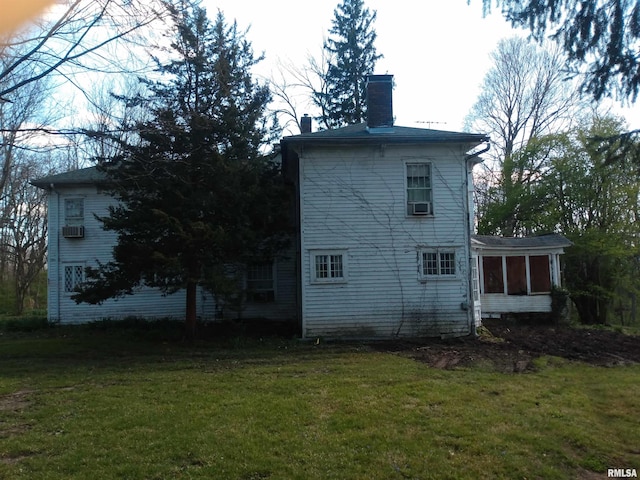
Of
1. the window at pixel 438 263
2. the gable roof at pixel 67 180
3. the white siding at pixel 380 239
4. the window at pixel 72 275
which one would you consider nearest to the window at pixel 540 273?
the white siding at pixel 380 239

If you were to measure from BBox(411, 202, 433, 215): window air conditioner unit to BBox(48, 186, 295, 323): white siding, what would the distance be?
8.11 metres

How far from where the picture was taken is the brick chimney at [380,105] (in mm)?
14961

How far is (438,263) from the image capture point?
14.2 meters

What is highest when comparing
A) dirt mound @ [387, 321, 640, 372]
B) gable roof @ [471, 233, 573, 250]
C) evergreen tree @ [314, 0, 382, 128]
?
evergreen tree @ [314, 0, 382, 128]

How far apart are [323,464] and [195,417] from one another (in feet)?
7.25

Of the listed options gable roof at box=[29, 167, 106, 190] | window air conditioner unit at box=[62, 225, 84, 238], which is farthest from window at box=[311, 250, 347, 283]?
window air conditioner unit at box=[62, 225, 84, 238]

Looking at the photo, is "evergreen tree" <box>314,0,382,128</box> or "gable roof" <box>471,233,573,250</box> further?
"evergreen tree" <box>314,0,382,128</box>

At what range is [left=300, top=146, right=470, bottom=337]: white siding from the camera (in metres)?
13.9

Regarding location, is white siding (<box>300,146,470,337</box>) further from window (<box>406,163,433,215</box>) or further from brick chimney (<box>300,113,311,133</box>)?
brick chimney (<box>300,113,311,133</box>)

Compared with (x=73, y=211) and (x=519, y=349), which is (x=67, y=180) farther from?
(x=519, y=349)

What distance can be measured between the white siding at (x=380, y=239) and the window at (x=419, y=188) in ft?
0.59

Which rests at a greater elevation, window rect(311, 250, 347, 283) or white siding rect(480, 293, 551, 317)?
window rect(311, 250, 347, 283)

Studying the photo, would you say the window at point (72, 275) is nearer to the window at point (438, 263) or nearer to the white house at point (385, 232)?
the white house at point (385, 232)

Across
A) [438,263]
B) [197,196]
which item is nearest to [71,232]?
[197,196]
